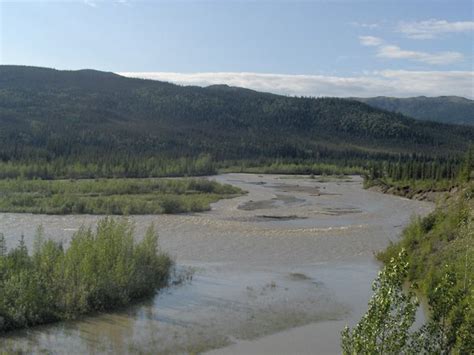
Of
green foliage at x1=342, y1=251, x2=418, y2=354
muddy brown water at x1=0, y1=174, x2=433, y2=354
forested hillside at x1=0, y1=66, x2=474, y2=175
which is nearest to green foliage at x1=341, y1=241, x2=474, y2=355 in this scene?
green foliage at x1=342, y1=251, x2=418, y2=354

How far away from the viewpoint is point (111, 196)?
180ft

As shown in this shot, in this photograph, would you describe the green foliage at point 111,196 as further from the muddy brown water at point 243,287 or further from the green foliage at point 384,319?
the green foliage at point 384,319

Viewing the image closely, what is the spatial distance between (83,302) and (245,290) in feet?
22.5

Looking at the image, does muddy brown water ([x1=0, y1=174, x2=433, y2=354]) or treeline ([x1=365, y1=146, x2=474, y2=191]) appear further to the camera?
treeline ([x1=365, y1=146, x2=474, y2=191])

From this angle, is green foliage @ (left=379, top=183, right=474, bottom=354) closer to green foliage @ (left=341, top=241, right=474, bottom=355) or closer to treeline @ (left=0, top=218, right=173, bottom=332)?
green foliage @ (left=341, top=241, right=474, bottom=355)

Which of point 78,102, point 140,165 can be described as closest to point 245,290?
point 140,165

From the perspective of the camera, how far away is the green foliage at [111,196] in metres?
46.3

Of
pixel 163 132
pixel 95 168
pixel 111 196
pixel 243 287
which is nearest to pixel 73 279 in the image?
pixel 243 287

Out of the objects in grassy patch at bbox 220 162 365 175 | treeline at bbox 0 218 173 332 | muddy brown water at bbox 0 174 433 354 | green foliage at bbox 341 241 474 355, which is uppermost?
green foliage at bbox 341 241 474 355

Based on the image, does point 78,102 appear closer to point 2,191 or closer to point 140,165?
point 140,165

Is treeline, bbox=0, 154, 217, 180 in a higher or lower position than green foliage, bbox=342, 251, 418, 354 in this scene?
lower

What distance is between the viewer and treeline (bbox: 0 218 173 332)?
16.8m

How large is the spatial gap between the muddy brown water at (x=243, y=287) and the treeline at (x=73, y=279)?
50cm

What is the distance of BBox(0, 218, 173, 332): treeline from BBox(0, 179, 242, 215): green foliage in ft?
82.7
